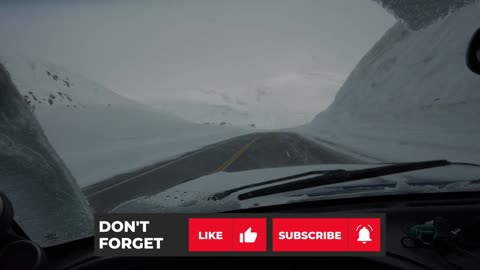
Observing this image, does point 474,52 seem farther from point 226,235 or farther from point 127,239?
point 127,239

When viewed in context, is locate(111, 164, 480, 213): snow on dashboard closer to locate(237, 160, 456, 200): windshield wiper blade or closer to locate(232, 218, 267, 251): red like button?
locate(237, 160, 456, 200): windshield wiper blade

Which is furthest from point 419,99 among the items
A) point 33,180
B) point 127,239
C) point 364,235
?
point 33,180

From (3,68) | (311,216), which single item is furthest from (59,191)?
(311,216)

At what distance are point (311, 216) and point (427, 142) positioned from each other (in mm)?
13188

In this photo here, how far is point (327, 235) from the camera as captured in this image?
1.92 m

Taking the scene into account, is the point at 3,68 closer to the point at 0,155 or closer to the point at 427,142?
the point at 0,155

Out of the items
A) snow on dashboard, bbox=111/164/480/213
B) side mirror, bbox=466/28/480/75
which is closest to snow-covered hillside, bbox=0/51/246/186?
snow on dashboard, bbox=111/164/480/213

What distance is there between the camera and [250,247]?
1870 mm

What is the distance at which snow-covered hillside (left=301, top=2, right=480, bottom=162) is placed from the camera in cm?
1232

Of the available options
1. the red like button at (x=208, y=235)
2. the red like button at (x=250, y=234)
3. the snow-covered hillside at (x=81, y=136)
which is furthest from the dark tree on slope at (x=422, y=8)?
the red like button at (x=208, y=235)

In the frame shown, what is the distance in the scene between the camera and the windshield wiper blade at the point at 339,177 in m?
2.79

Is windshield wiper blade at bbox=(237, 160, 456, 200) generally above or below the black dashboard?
above

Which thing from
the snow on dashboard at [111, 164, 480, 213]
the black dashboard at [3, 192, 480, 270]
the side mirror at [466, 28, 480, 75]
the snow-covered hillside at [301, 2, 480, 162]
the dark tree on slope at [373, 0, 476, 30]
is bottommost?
the black dashboard at [3, 192, 480, 270]

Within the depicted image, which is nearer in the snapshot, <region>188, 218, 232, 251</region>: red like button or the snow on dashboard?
<region>188, 218, 232, 251</region>: red like button
